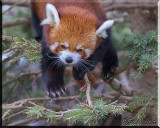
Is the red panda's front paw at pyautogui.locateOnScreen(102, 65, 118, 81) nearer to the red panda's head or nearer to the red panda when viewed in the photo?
the red panda

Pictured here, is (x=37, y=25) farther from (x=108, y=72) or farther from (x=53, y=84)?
(x=108, y=72)

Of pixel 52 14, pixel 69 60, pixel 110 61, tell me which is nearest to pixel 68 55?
pixel 69 60

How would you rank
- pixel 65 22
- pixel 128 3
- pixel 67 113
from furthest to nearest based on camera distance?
pixel 128 3
pixel 65 22
pixel 67 113

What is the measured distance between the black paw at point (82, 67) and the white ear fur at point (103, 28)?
0.29m

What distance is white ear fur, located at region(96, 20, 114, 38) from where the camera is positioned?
1.90 metres

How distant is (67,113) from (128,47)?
89 cm

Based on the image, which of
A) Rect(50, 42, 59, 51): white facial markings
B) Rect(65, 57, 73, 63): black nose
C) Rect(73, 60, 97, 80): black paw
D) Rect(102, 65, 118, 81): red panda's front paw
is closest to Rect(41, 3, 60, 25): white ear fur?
Rect(50, 42, 59, 51): white facial markings

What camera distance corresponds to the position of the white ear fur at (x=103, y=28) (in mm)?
1901

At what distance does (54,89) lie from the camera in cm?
209

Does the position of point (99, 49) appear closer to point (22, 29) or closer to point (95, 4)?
point (95, 4)

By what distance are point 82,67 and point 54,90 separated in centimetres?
36

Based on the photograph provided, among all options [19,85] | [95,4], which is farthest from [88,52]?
[19,85]

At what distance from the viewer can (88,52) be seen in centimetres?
200

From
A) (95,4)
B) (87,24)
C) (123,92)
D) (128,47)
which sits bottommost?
(123,92)
